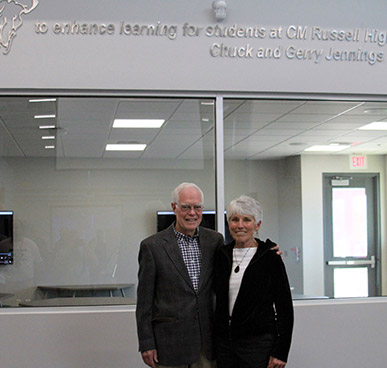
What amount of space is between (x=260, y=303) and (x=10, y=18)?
10.6 feet

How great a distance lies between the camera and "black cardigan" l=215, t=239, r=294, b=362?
324 centimetres

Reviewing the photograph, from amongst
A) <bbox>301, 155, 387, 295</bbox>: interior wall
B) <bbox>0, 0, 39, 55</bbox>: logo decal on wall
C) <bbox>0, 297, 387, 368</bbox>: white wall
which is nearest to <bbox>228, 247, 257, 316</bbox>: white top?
<bbox>0, 297, 387, 368</bbox>: white wall

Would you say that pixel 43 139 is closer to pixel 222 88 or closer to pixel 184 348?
pixel 222 88

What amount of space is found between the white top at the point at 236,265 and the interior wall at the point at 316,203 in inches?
91.8

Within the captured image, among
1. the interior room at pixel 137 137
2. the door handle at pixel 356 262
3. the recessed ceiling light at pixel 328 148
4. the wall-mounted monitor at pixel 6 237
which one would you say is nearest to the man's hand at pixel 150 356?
the interior room at pixel 137 137

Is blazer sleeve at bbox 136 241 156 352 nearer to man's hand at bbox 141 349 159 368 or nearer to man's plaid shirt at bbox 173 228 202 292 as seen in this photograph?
man's hand at bbox 141 349 159 368

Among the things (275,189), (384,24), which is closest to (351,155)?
(275,189)

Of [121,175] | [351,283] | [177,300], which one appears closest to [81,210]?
[121,175]

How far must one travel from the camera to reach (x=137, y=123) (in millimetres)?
5262

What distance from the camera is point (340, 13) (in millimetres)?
5238

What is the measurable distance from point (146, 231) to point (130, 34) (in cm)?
174

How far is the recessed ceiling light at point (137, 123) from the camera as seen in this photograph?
17.2 ft

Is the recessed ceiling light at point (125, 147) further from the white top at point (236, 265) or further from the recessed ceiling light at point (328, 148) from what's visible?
the white top at point (236, 265)

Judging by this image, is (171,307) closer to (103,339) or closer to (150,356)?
(150,356)
